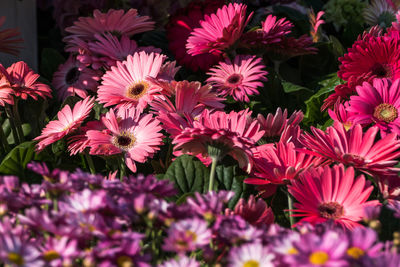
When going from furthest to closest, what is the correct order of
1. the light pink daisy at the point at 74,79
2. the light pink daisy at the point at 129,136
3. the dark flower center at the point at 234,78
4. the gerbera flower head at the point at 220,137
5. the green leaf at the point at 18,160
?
the light pink daisy at the point at 74,79, the dark flower center at the point at 234,78, the green leaf at the point at 18,160, the light pink daisy at the point at 129,136, the gerbera flower head at the point at 220,137

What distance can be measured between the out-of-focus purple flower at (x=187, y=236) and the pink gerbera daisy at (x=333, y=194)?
0.28m

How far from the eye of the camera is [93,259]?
48 cm

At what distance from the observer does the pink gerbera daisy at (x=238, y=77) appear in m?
1.15

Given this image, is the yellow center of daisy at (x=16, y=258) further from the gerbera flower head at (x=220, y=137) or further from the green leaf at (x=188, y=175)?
the green leaf at (x=188, y=175)

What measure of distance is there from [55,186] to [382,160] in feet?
1.59

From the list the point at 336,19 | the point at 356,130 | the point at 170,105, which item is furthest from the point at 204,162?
the point at 336,19

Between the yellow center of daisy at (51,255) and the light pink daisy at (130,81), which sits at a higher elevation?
the light pink daisy at (130,81)

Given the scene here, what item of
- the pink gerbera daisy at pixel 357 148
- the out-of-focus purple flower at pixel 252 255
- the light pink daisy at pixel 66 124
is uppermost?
the light pink daisy at pixel 66 124

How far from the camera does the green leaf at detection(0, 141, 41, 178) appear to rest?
3.54 feet

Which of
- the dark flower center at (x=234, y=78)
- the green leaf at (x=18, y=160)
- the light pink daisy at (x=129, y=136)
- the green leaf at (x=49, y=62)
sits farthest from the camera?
the green leaf at (x=49, y=62)

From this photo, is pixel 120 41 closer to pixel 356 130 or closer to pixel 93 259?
pixel 356 130

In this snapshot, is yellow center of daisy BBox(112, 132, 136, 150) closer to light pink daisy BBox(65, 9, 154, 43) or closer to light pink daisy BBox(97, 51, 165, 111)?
light pink daisy BBox(97, 51, 165, 111)

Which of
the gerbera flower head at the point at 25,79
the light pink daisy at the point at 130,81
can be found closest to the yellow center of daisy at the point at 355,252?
the light pink daisy at the point at 130,81

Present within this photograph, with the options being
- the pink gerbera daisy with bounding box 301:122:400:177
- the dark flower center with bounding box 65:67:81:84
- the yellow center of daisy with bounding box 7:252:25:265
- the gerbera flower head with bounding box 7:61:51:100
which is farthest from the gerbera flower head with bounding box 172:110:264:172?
the dark flower center with bounding box 65:67:81:84
